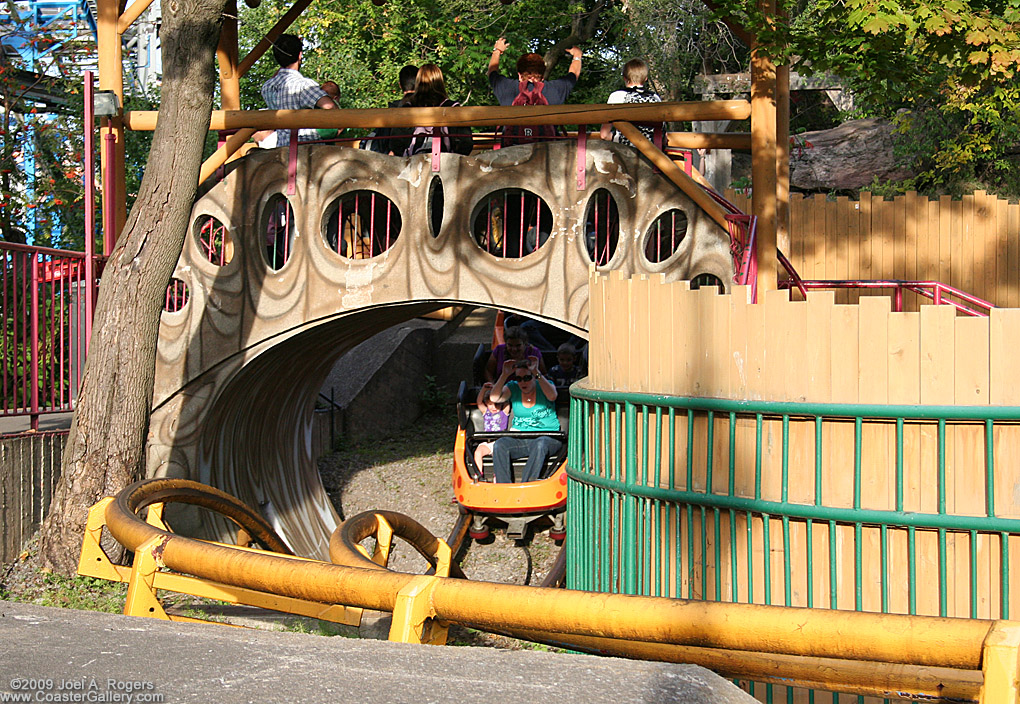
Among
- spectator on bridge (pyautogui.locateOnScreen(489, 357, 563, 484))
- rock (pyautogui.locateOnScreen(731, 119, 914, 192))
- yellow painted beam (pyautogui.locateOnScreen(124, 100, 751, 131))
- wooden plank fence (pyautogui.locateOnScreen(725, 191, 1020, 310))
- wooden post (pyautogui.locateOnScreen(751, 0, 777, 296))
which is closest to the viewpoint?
wooden post (pyautogui.locateOnScreen(751, 0, 777, 296))

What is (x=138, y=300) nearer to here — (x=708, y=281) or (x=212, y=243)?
(x=212, y=243)

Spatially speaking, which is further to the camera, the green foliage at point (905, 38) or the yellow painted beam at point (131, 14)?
the yellow painted beam at point (131, 14)

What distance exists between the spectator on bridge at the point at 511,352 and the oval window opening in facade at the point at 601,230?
1.86 m

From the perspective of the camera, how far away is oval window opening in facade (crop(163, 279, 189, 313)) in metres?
10.1

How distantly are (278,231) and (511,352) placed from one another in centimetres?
276

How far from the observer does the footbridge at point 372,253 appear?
30.3 feet

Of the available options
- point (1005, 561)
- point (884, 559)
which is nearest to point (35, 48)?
point (884, 559)

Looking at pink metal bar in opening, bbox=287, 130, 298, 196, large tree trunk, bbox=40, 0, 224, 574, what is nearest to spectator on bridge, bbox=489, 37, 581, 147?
pink metal bar in opening, bbox=287, 130, 298, 196

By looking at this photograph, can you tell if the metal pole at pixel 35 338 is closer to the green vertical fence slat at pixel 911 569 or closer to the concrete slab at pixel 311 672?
the concrete slab at pixel 311 672

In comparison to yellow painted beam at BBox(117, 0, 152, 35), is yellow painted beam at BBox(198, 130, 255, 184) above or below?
below

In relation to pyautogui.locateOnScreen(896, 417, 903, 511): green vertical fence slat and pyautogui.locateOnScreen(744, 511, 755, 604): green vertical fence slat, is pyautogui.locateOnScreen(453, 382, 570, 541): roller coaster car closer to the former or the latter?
pyautogui.locateOnScreen(744, 511, 755, 604): green vertical fence slat

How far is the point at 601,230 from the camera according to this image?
9.97m

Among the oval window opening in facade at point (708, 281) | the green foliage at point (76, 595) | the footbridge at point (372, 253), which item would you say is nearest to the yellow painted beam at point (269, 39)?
the footbridge at point (372, 253)

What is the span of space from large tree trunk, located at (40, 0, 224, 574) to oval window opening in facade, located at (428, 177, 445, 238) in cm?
222
